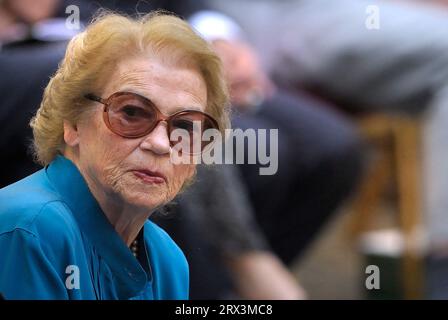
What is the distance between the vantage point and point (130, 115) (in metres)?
0.80

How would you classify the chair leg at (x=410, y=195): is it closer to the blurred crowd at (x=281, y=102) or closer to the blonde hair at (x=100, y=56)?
the blurred crowd at (x=281, y=102)

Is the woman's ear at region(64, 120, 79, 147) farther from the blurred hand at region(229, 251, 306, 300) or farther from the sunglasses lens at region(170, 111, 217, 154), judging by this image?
the blurred hand at region(229, 251, 306, 300)

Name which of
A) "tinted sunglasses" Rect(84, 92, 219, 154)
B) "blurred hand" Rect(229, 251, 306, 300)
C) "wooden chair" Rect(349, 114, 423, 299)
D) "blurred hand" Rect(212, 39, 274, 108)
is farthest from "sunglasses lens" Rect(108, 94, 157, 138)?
"wooden chair" Rect(349, 114, 423, 299)

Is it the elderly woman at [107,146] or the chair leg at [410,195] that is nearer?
the elderly woman at [107,146]

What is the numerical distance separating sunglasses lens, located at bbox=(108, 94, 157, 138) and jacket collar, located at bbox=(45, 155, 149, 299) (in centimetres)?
5

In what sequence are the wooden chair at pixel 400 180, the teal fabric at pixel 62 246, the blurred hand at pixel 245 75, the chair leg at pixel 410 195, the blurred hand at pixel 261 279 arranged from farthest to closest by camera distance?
the wooden chair at pixel 400 180 → the chair leg at pixel 410 195 → the blurred hand at pixel 261 279 → the blurred hand at pixel 245 75 → the teal fabric at pixel 62 246

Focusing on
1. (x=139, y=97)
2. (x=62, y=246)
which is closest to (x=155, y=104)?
(x=139, y=97)

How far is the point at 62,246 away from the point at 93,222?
0.11 ft

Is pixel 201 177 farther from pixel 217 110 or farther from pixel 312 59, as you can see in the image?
pixel 312 59

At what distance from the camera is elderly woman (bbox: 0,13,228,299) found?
792 mm

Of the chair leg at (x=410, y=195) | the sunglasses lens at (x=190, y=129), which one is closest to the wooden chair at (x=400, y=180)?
the chair leg at (x=410, y=195)

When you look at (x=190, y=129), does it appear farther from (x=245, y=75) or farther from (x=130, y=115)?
(x=245, y=75)

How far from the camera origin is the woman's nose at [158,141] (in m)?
0.79
